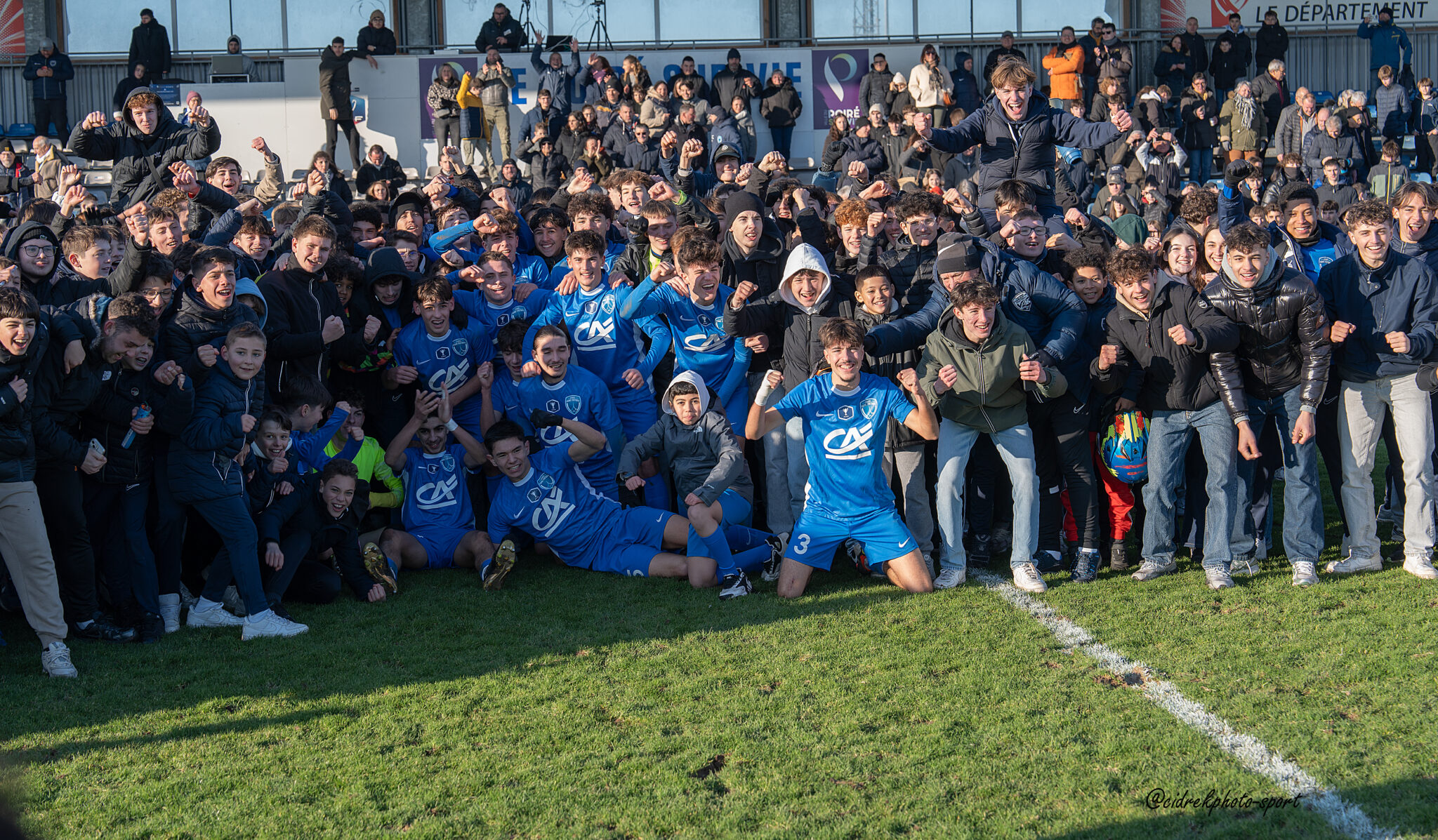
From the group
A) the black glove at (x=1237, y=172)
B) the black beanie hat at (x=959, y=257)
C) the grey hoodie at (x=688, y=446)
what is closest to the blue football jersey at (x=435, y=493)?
the grey hoodie at (x=688, y=446)

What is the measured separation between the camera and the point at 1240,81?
1850 cm

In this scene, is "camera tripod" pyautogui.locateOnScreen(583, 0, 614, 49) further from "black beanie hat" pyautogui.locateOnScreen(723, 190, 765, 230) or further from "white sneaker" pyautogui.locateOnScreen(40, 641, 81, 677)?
"white sneaker" pyautogui.locateOnScreen(40, 641, 81, 677)

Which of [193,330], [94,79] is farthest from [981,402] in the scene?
[94,79]

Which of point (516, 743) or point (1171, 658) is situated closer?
point (516, 743)

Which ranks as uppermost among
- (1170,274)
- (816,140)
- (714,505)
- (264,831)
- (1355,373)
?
(816,140)

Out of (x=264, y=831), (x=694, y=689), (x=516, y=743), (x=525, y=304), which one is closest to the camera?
(x=264, y=831)

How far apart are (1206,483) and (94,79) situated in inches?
845

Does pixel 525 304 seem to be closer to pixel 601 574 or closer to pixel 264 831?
pixel 601 574

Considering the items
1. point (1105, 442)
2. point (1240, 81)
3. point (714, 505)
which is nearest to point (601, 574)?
point (714, 505)

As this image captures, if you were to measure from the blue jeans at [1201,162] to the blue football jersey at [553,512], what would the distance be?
1368 cm

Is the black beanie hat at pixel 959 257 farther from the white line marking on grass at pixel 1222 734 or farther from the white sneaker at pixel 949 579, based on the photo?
the white line marking on grass at pixel 1222 734

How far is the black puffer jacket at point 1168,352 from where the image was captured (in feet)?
22.3

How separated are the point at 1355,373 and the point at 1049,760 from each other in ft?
12.1

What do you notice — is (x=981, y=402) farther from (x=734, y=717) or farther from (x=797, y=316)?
(x=734, y=717)
